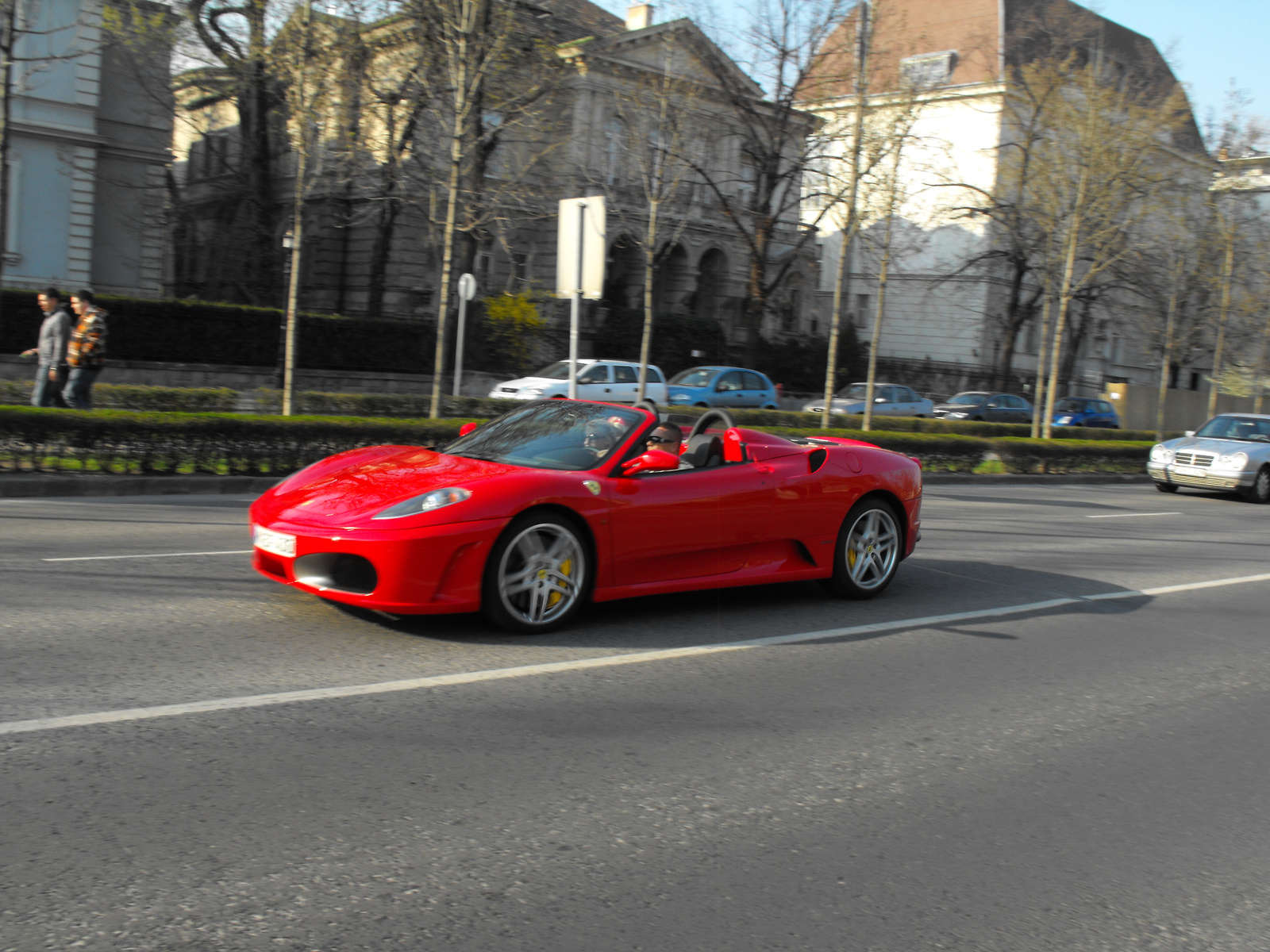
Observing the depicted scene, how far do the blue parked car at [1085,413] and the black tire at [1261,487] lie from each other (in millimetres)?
19963

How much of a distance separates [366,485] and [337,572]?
62cm

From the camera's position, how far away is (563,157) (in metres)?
36.1

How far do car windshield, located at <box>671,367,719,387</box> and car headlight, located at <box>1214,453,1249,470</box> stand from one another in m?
13.4

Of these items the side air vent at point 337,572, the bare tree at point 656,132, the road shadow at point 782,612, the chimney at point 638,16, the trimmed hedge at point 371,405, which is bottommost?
the road shadow at point 782,612

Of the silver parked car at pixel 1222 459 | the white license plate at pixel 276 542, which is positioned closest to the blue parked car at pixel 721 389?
the silver parked car at pixel 1222 459

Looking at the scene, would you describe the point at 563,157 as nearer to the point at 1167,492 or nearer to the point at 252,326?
the point at 252,326

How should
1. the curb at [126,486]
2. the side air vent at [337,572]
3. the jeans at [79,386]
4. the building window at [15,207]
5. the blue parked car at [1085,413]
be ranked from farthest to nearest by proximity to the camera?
the blue parked car at [1085,413], the building window at [15,207], the jeans at [79,386], the curb at [126,486], the side air vent at [337,572]

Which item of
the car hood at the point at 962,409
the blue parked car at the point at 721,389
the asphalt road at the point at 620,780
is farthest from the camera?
the car hood at the point at 962,409

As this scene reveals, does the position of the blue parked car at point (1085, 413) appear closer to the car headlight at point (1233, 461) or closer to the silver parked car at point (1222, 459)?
the silver parked car at point (1222, 459)

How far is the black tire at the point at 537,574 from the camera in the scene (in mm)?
6000

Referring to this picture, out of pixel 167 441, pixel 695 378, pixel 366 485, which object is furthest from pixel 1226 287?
pixel 366 485

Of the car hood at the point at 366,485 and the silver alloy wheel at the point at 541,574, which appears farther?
the silver alloy wheel at the point at 541,574

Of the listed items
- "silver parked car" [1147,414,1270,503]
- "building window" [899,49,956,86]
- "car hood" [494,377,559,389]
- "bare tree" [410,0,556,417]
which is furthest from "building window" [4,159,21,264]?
"silver parked car" [1147,414,1270,503]

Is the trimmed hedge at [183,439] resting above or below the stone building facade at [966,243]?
→ below
